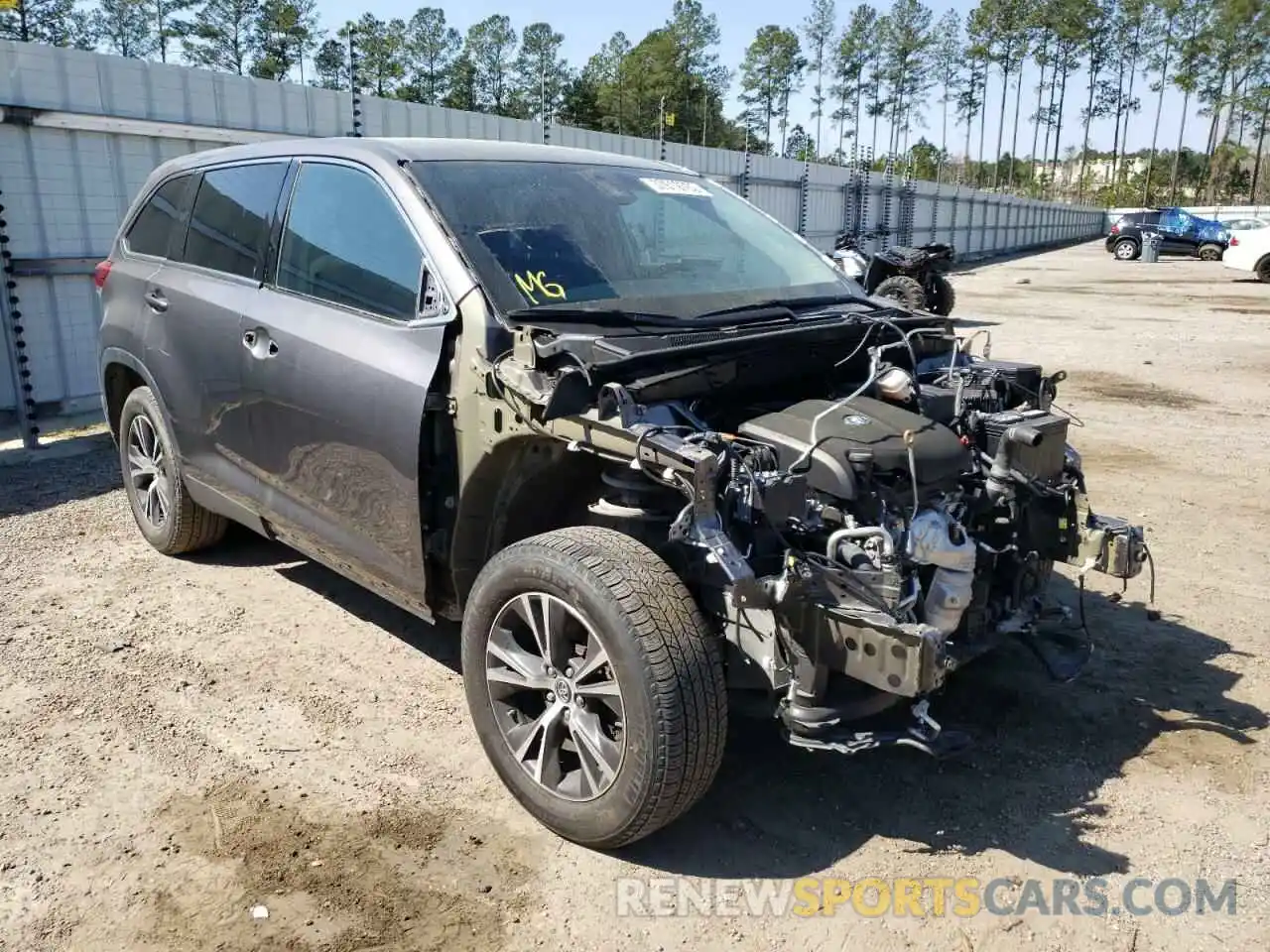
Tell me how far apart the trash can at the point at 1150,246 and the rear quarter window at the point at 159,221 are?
38843 mm

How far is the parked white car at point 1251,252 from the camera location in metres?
25.6

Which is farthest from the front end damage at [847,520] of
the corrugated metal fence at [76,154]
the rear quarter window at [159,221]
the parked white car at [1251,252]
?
the parked white car at [1251,252]

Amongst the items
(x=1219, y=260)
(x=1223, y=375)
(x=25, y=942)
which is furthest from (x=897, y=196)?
(x=25, y=942)

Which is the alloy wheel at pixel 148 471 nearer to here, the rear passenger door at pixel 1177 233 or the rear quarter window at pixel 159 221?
the rear quarter window at pixel 159 221

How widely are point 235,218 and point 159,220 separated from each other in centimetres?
87

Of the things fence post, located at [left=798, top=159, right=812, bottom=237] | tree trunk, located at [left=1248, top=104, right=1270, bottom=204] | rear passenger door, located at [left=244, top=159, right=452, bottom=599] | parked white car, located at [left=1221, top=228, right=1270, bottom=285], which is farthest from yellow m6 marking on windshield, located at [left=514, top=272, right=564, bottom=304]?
tree trunk, located at [left=1248, top=104, right=1270, bottom=204]

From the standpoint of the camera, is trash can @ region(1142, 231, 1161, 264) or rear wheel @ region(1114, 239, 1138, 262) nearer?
trash can @ region(1142, 231, 1161, 264)

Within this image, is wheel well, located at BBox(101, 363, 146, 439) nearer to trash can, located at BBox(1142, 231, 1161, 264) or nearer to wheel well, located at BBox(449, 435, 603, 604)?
wheel well, located at BBox(449, 435, 603, 604)

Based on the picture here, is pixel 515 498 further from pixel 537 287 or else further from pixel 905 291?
pixel 905 291

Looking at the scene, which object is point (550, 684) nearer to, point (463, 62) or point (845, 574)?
point (845, 574)

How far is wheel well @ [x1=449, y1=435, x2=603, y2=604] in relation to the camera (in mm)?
3207

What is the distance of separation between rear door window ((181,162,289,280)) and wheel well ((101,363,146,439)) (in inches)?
32.4

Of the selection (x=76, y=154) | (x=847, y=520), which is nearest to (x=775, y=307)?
(x=847, y=520)

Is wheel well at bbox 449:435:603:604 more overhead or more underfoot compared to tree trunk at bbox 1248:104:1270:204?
more underfoot
